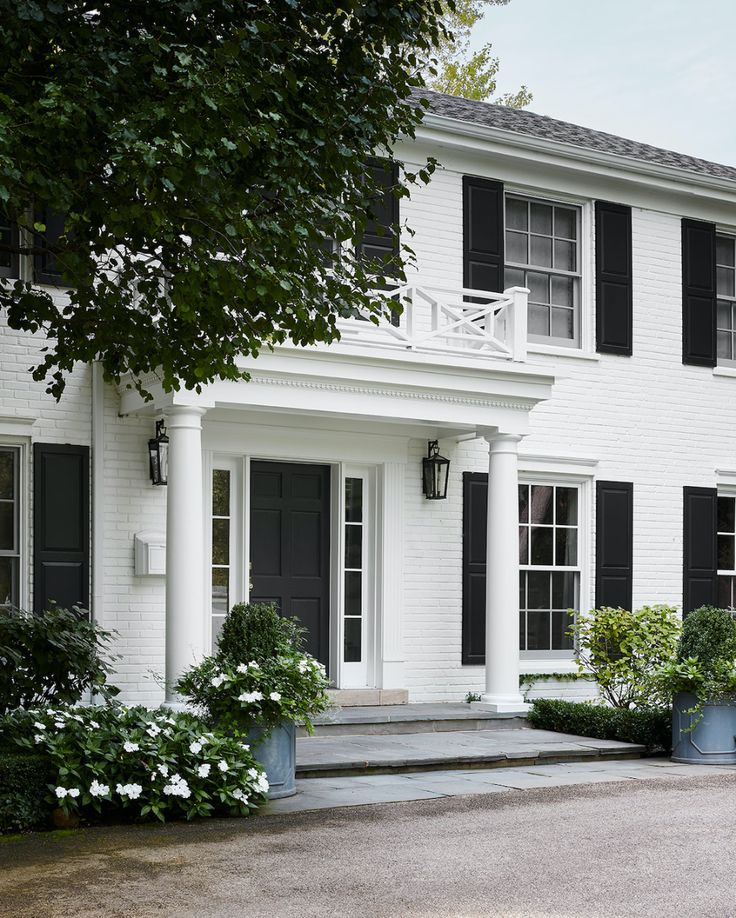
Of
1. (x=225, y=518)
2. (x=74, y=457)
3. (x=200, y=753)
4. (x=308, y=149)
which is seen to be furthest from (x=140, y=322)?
(x=225, y=518)

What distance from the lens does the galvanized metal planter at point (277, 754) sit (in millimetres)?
8430

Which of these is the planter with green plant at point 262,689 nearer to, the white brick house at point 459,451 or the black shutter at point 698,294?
the white brick house at point 459,451

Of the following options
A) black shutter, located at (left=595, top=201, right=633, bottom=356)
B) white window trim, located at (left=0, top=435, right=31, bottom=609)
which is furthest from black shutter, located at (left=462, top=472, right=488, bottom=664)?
white window trim, located at (left=0, top=435, right=31, bottom=609)

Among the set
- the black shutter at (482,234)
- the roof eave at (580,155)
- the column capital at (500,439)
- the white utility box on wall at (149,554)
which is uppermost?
the roof eave at (580,155)

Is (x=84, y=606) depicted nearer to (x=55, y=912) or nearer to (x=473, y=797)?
(x=473, y=797)

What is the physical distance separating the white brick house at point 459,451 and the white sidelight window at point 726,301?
0.03 metres

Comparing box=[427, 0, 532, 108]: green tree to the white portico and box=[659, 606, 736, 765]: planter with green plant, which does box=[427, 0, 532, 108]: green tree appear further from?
box=[659, 606, 736, 765]: planter with green plant

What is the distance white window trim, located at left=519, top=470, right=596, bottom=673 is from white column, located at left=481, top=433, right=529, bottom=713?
130cm

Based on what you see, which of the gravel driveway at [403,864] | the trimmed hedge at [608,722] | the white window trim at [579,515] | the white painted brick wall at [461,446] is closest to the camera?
the gravel driveway at [403,864]

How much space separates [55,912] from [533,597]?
8.31m

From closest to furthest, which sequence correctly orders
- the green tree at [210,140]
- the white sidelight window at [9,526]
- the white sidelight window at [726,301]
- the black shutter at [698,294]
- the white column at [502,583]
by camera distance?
the green tree at [210,140] < the white sidelight window at [9,526] < the white column at [502,583] < the black shutter at [698,294] < the white sidelight window at [726,301]

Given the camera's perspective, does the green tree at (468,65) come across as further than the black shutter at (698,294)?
Yes

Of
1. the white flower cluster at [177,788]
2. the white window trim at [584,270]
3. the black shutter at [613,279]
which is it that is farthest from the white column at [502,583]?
the white flower cluster at [177,788]

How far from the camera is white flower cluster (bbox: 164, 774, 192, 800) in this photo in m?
7.75
